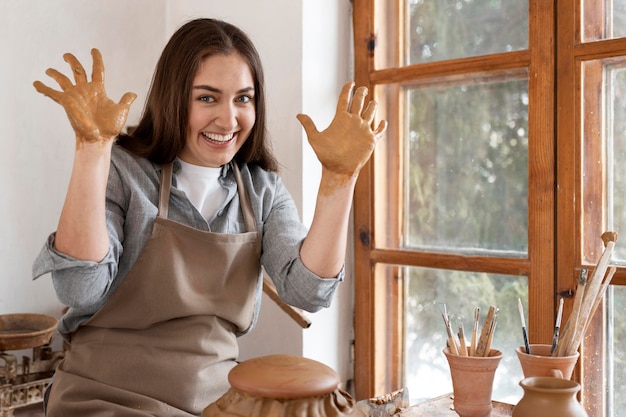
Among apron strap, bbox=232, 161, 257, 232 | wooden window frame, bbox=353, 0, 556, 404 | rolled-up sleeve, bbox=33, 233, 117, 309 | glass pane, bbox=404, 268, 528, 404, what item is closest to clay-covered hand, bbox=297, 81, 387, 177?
apron strap, bbox=232, 161, 257, 232

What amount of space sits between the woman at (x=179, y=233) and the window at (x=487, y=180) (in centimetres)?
69

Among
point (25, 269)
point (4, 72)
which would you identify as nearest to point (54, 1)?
point (4, 72)

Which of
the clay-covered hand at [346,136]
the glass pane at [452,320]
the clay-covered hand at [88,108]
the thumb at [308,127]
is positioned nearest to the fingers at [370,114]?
the clay-covered hand at [346,136]

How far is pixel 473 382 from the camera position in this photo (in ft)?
5.00

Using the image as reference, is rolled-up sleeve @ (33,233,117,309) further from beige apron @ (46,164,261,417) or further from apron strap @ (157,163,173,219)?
apron strap @ (157,163,173,219)

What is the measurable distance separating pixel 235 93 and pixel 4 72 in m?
1.37

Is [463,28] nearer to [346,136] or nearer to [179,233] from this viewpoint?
[346,136]

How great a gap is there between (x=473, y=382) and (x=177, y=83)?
3.49 ft

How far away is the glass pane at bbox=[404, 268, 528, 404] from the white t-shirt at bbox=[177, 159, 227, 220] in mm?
892

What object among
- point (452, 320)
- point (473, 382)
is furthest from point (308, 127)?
point (452, 320)

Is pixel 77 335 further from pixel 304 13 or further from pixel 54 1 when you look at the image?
pixel 54 1

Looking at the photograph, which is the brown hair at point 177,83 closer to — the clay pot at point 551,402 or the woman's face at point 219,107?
the woman's face at point 219,107

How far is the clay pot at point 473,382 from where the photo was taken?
151 cm

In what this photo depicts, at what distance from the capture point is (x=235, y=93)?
5.88 feet
